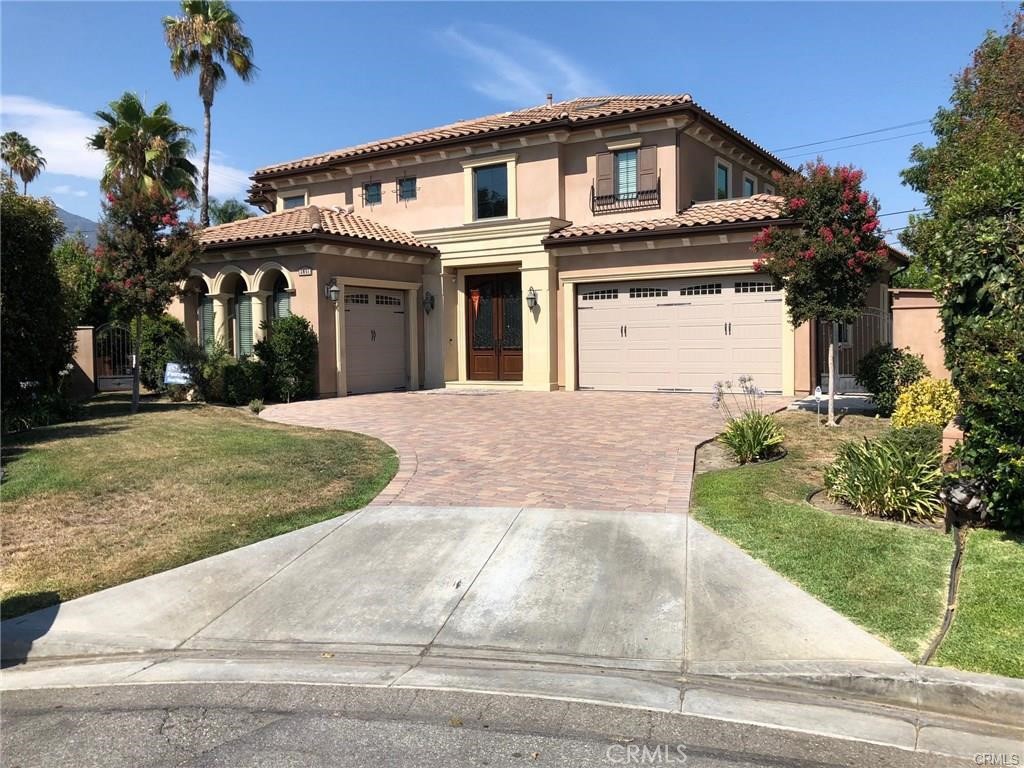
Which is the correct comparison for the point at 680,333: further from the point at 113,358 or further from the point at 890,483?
the point at 113,358

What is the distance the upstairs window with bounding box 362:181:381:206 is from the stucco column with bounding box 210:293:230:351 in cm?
541

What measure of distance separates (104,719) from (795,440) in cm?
959

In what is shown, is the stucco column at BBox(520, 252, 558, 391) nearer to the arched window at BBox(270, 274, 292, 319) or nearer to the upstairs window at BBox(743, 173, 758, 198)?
the arched window at BBox(270, 274, 292, 319)

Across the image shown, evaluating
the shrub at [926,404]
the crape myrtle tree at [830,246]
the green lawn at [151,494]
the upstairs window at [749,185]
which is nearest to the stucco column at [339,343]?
the green lawn at [151,494]

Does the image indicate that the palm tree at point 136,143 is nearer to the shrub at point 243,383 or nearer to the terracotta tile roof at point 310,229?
the terracotta tile roof at point 310,229

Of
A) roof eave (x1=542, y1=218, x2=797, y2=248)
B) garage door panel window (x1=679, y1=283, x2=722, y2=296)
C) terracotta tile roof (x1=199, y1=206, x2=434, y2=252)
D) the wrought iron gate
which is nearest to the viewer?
roof eave (x1=542, y1=218, x2=797, y2=248)

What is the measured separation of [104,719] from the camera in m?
4.40

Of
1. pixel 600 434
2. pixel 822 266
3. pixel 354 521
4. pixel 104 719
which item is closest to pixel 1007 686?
pixel 104 719

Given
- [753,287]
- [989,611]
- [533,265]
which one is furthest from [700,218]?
[989,611]

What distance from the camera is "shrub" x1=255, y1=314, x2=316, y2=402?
1761 centimetres

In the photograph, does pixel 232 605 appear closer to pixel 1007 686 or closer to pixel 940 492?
pixel 1007 686

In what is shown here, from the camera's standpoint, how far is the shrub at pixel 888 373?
1259 centimetres

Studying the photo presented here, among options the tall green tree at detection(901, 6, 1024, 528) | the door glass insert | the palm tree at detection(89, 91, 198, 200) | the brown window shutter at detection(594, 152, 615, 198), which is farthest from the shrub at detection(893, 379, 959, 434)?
the palm tree at detection(89, 91, 198, 200)

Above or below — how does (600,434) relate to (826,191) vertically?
below
